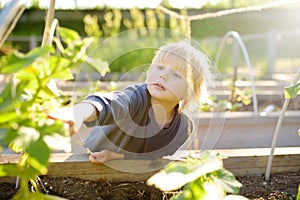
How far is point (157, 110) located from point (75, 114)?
0.63 metres

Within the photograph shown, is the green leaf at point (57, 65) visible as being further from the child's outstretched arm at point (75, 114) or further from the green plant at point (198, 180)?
the green plant at point (198, 180)

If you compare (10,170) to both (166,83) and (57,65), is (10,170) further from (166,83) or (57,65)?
(166,83)

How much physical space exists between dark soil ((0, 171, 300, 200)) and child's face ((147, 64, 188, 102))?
0.82 feet

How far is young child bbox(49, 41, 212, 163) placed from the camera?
4.34 ft

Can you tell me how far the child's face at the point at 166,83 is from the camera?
1.33m

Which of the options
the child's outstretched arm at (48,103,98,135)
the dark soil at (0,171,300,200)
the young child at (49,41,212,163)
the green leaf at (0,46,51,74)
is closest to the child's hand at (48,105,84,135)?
the child's outstretched arm at (48,103,98,135)

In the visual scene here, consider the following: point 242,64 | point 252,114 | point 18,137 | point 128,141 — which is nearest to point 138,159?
point 128,141

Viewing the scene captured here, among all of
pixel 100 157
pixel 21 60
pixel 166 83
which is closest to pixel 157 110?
pixel 166 83

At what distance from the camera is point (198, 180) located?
719mm

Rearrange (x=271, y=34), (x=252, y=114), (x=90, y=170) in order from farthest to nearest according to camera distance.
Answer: (x=271, y=34) → (x=252, y=114) → (x=90, y=170)

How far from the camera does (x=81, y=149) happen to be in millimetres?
2225

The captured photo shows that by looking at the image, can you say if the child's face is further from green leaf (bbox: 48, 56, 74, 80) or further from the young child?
green leaf (bbox: 48, 56, 74, 80)

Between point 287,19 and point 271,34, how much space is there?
151 inches

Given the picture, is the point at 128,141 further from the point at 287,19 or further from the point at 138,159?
the point at 287,19
